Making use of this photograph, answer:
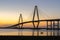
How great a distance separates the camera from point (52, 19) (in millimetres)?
43094

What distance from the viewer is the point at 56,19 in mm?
41875
